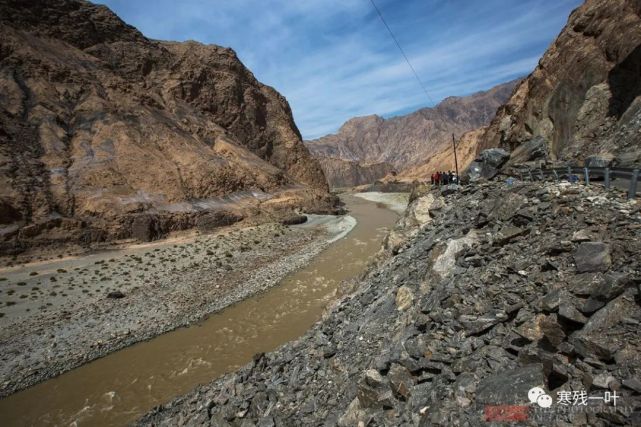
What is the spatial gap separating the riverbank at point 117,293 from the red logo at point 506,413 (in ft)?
51.1

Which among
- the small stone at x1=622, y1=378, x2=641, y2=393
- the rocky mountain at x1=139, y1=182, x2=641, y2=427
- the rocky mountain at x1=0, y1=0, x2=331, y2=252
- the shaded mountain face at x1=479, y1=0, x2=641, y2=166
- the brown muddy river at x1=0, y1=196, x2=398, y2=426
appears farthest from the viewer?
the rocky mountain at x1=0, y1=0, x2=331, y2=252

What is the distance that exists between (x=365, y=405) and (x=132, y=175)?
142ft

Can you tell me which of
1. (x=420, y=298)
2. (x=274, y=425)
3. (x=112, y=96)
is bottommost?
(x=274, y=425)

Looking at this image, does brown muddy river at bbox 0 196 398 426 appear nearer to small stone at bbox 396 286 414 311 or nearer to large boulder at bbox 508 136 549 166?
small stone at bbox 396 286 414 311

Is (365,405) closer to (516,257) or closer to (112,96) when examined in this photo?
(516,257)

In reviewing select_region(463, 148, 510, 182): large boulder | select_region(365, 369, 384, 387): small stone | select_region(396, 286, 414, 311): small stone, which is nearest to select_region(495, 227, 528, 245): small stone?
select_region(396, 286, 414, 311): small stone

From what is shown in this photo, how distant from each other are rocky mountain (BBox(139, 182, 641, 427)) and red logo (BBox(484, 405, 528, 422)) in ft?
0.05

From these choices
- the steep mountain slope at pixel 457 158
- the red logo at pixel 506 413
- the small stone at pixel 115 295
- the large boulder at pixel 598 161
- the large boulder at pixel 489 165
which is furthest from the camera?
the steep mountain slope at pixel 457 158

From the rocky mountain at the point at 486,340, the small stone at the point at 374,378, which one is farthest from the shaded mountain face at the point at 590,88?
the small stone at the point at 374,378

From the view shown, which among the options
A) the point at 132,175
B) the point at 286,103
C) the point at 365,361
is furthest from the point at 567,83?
the point at 286,103

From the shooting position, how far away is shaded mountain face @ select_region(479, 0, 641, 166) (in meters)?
19.9

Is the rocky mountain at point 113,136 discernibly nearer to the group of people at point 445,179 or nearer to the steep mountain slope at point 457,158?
the group of people at point 445,179

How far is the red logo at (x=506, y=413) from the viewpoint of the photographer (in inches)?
172

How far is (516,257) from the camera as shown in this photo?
25.0 feet
